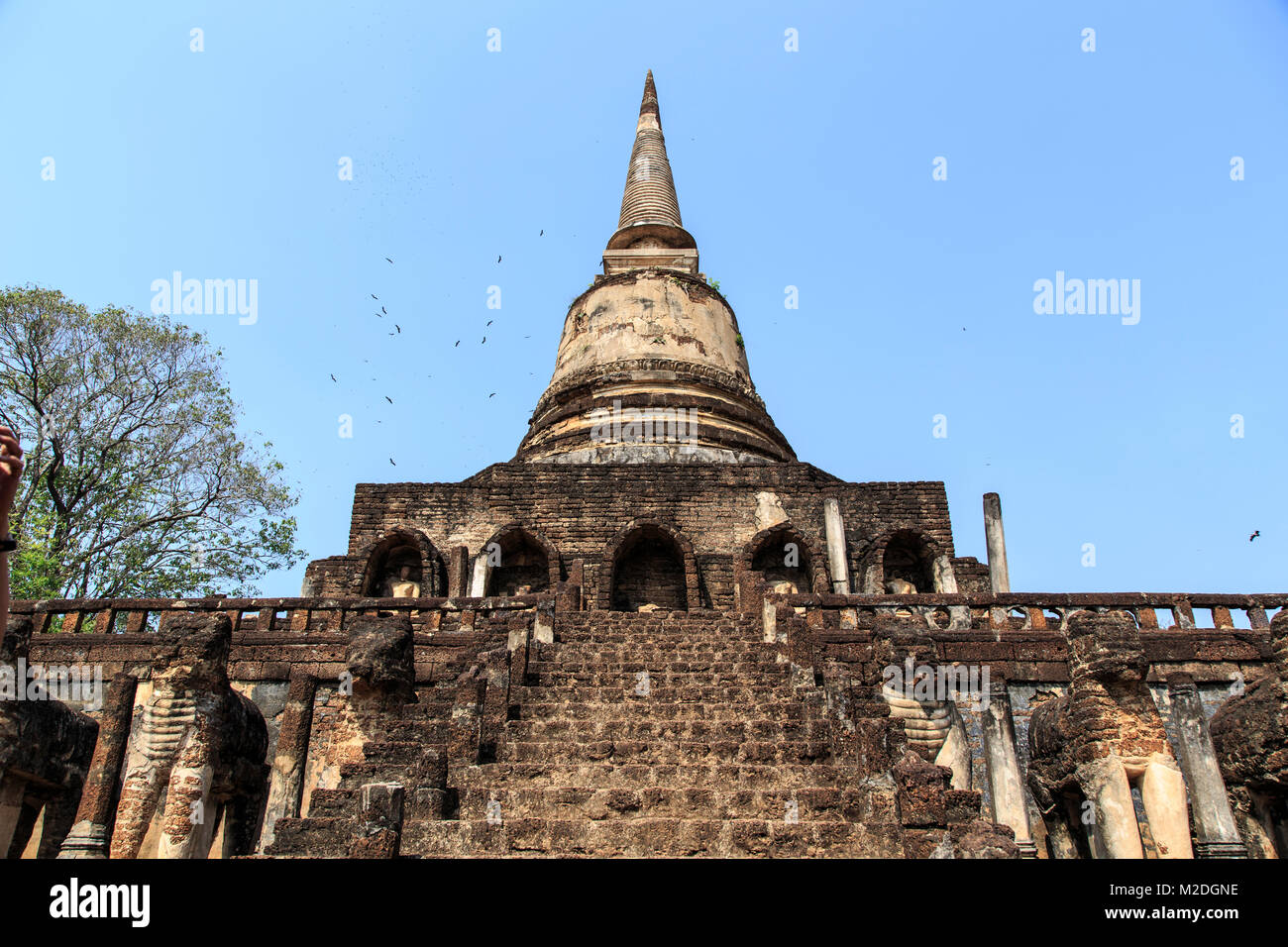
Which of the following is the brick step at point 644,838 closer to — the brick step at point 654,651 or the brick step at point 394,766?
the brick step at point 394,766

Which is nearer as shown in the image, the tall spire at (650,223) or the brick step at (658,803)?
the brick step at (658,803)

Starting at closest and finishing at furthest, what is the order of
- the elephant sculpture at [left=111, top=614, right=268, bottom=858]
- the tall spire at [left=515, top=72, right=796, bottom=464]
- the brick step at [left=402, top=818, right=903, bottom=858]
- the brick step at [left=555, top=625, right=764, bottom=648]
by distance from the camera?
1. the brick step at [left=402, top=818, right=903, bottom=858]
2. the elephant sculpture at [left=111, top=614, right=268, bottom=858]
3. the brick step at [left=555, top=625, right=764, bottom=648]
4. the tall spire at [left=515, top=72, right=796, bottom=464]

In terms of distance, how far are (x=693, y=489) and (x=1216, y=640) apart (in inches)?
389

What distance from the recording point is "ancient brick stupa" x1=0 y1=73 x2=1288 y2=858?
772 centimetres

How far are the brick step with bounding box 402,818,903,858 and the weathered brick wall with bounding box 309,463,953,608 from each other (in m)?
10.7

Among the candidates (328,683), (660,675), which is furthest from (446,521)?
(660,675)

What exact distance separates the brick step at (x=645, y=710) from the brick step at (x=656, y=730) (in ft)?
0.85

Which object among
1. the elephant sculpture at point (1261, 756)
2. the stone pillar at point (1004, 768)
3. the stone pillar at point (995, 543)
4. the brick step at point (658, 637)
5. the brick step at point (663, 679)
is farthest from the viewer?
the stone pillar at point (995, 543)

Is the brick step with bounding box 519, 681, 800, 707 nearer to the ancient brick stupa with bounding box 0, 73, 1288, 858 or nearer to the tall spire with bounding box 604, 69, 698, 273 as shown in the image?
the ancient brick stupa with bounding box 0, 73, 1288, 858

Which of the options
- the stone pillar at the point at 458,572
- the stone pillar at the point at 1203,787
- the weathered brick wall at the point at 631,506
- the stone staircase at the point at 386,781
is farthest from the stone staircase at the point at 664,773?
the weathered brick wall at the point at 631,506

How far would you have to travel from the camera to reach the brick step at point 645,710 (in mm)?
10047

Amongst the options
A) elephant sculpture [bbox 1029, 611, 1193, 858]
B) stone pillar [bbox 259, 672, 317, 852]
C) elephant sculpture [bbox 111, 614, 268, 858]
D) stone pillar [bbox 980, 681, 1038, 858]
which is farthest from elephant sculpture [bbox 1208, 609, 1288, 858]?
elephant sculpture [bbox 111, 614, 268, 858]

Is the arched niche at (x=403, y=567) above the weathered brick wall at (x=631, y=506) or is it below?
below
